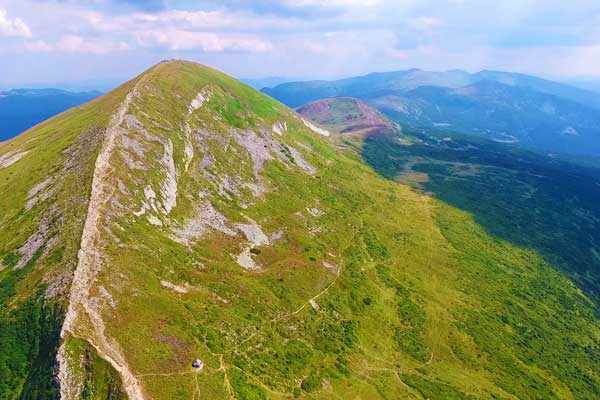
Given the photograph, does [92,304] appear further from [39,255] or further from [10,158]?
[10,158]

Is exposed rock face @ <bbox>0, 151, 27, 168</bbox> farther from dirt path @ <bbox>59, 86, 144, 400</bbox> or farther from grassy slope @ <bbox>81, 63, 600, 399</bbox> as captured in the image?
dirt path @ <bbox>59, 86, 144, 400</bbox>

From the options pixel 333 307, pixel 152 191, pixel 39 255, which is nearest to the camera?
pixel 39 255

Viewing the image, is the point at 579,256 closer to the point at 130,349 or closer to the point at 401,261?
the point at 401,261

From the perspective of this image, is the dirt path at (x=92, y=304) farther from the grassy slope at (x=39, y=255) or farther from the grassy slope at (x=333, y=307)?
the grassy slope at (x=333, y=307)

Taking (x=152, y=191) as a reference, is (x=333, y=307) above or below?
below

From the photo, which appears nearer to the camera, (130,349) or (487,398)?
(130,349)

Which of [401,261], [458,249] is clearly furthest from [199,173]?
[458,249]

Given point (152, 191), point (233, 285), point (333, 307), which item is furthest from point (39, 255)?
point (333, 307)

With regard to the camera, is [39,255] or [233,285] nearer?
[39,255]
